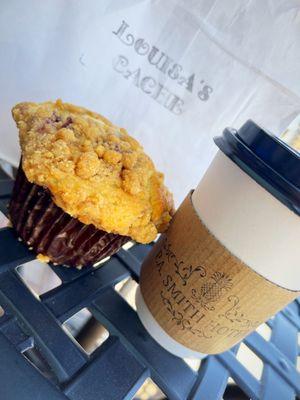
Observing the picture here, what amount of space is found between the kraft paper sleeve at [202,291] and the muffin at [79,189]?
4 cm

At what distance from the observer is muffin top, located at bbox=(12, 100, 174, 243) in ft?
1.18

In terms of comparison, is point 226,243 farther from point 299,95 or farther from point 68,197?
point 299,95

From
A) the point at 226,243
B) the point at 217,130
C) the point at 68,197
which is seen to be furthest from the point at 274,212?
the point at 217,130

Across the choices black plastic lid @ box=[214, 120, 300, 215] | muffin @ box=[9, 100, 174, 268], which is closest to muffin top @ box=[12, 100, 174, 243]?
muffin @ box=[9, 100, 174, 268]

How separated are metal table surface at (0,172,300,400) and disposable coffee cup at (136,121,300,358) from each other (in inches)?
1.2

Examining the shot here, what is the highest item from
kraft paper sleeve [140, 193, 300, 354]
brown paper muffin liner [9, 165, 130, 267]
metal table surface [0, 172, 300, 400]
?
kraft paper sleeve [140, 193, 300, 354]

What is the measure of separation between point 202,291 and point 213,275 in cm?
2

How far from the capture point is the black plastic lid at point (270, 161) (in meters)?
0.30

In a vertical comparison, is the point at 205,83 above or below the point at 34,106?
above

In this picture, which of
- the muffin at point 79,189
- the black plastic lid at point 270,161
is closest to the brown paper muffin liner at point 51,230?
the muffin at point 79,189

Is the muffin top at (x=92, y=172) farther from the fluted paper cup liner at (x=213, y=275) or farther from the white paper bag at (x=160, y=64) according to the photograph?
the white paper bag at (x=160, y=64)

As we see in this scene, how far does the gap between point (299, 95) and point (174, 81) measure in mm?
191

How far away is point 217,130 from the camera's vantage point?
588mm

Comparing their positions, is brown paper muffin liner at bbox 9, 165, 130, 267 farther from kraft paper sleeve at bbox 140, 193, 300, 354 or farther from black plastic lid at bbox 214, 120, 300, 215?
black plastic lid at bbox 214, 120, 300, 215
